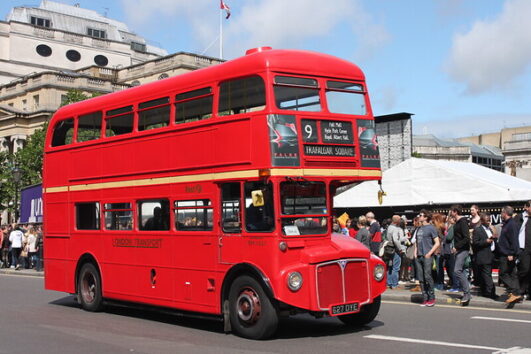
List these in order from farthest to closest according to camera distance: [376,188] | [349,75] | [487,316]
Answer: [376,188] < [487,316] < [349,75]

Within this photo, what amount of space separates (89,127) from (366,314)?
7122 millimetres

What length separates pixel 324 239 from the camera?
11.6 m

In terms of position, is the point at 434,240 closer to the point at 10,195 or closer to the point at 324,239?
the point at 324,239

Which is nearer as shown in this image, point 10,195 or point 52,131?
point 52,131

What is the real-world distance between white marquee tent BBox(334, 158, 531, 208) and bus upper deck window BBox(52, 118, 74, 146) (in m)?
13.9

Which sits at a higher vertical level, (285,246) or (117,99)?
(117,99)

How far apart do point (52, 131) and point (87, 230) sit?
251 centimetres

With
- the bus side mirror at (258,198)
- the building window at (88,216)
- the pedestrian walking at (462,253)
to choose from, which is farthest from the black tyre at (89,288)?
the pedestrian walking at (462,253)

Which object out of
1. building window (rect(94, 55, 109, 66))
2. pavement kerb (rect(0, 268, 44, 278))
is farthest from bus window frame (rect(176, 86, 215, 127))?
building window (rect(94, 55, 109, 66))

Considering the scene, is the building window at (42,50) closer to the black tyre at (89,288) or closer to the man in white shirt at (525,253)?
the black tyre at (89,288)

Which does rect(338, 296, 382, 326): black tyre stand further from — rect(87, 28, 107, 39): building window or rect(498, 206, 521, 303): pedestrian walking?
rect(87, 28, 107, 39): building window

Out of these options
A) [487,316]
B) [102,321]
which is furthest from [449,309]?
[102,321]

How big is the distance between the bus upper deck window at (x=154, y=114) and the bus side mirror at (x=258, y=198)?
2.91 metres

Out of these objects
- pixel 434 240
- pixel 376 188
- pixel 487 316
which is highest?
pixel 376 188
